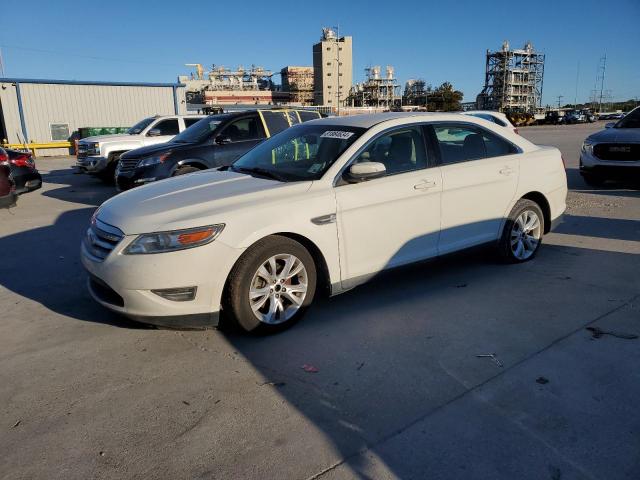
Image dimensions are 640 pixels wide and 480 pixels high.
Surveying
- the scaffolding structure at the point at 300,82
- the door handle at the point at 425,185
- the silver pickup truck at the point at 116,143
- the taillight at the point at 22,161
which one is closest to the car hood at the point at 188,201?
the door handle at the point at 425,185

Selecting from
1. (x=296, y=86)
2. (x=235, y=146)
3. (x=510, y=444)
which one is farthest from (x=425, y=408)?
(x=296, y=86)

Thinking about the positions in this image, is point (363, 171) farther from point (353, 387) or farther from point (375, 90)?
point (375, 90)

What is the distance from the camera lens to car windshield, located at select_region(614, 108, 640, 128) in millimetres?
10211

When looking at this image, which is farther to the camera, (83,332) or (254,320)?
(83,332)

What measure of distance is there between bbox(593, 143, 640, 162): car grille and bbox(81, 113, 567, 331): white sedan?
546 centimetres

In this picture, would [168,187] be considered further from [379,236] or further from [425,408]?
[425,408]

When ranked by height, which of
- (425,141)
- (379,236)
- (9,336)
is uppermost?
(425,141)

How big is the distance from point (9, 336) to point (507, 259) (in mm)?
4653

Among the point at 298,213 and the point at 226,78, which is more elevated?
the point at 226,78

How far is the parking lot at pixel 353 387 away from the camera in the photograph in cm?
241

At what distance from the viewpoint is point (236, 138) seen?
9.45 meters

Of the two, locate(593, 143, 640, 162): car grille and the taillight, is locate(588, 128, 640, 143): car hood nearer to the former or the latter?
locate(593, 143, 640, 162): car grille

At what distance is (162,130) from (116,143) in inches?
49.5

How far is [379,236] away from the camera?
4098mm
